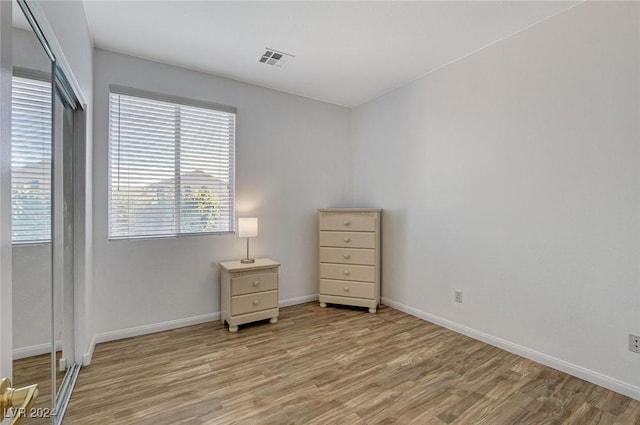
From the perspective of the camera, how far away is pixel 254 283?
3.08m

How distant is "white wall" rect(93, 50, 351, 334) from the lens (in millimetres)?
2729

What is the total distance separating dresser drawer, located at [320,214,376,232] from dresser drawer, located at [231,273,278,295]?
90 cm

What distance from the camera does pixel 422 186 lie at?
3316mm

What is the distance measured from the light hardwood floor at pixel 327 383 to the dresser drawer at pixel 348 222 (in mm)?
1165

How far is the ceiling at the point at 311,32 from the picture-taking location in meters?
2.19

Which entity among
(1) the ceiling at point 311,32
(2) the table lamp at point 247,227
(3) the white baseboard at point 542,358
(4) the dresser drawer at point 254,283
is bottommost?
(3) the white baseboard at point 542,358

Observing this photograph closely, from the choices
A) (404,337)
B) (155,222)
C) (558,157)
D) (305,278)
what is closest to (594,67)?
(558,157)

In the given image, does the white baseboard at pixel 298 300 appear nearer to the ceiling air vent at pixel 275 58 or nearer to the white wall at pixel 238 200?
the white wall at pixel 238 200

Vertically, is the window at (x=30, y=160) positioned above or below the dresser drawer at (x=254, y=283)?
above

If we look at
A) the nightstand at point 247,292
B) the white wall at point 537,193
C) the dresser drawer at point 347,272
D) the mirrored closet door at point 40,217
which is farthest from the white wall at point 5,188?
the dresser drawer at point 347,272

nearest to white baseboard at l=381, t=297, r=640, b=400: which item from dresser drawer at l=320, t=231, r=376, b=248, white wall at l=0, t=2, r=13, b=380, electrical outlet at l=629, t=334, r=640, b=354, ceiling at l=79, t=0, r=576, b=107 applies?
electrical outlet at l=629, t=334, r=640, b=354

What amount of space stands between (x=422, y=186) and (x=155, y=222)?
2777mm

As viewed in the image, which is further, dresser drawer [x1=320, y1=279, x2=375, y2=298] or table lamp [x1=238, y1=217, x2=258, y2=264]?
dresser drawer [x1=320, y1=279, x2=375, y2=298]

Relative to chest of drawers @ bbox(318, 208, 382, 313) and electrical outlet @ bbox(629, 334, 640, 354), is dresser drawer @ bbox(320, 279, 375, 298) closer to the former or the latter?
chest of drawers @ bbox(318, 208, 382, 313)
